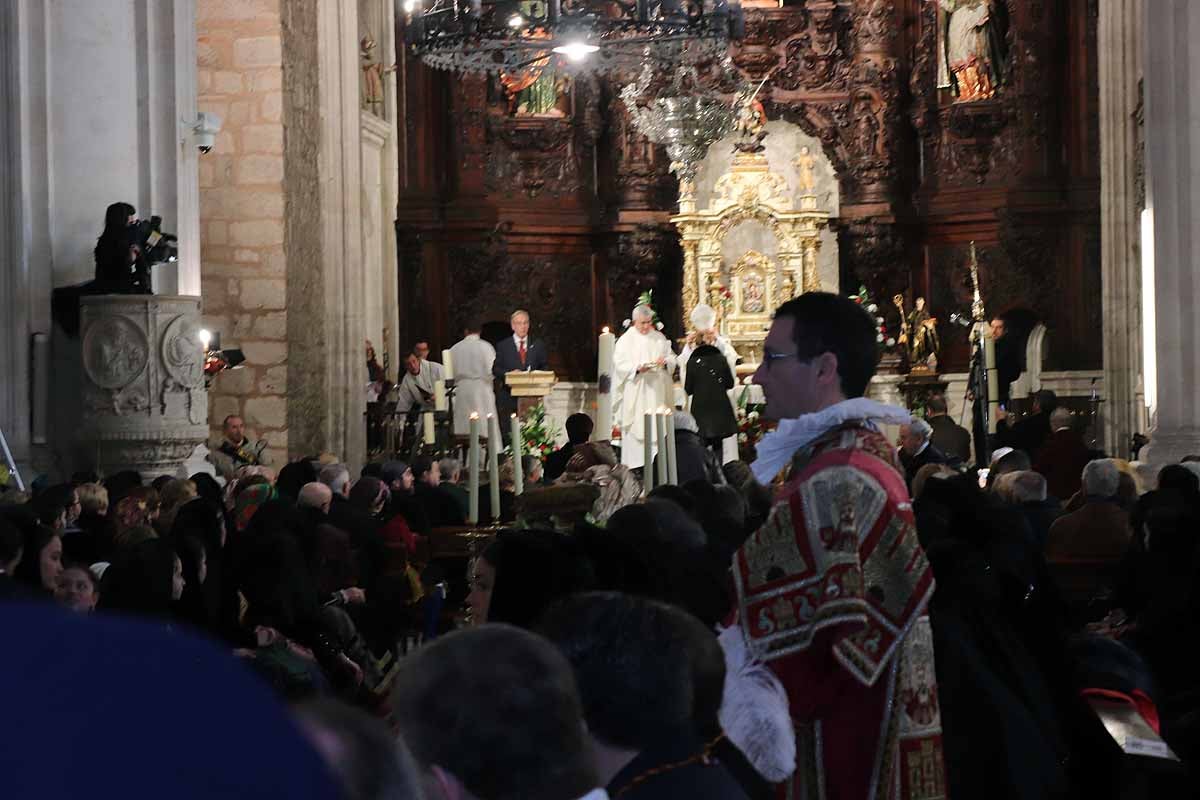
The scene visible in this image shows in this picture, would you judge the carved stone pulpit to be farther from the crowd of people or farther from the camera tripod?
the crowd of people

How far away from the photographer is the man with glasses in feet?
10.2

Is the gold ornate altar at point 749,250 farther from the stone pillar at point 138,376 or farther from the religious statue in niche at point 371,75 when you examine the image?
the stone pillar at point 138,376

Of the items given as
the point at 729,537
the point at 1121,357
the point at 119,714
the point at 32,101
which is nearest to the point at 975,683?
the point at 729,537

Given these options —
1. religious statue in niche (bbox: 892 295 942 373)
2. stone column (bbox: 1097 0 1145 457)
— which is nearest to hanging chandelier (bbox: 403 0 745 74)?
stone column (bbox: 1097 0 1145 457)

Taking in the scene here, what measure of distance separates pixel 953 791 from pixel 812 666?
2.38 ft

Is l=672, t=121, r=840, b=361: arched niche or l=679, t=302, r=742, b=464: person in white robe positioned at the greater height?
l=672, t=121, r=840, b=361: arched niche

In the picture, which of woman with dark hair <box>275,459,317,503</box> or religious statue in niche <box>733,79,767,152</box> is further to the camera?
religious statue in niche <box>733,79,767,152</box>

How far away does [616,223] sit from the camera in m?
25.5

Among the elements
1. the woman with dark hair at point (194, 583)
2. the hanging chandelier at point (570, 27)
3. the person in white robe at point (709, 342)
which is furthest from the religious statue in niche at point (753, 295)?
the woman with dark hair at point (194, 583)

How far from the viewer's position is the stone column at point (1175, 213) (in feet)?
47.9

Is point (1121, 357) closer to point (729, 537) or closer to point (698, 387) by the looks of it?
point (698, 387)

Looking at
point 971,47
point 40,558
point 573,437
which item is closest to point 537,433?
point 573,437

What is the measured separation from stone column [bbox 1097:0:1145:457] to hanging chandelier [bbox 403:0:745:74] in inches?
376

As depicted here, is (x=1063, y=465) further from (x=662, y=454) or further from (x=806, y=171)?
(x=806, y=171)
